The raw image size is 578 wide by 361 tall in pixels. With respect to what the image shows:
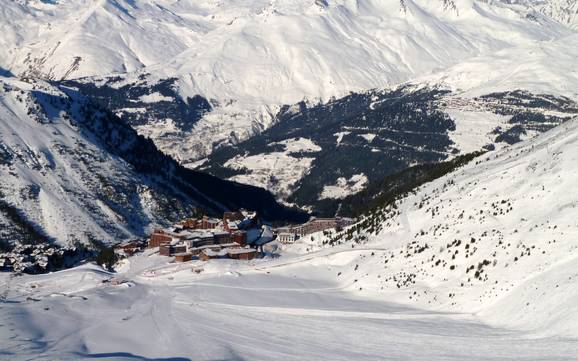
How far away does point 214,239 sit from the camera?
13912 centimetres

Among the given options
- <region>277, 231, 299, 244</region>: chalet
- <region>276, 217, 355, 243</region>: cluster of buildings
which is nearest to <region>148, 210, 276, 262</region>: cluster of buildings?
<region>277, 231, 299, 244</region>: chalet

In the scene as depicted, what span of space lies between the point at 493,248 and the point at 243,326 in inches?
1001

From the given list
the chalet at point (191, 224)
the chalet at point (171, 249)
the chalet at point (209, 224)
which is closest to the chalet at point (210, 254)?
the chalet at point (171, 249)

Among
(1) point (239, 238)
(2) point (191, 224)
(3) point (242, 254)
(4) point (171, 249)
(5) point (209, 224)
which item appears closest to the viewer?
(3) point (242, 254)

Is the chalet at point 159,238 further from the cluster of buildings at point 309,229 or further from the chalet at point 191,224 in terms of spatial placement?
the cluster of buildings at point 309,229

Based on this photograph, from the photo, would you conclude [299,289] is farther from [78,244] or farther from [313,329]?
[78,244]

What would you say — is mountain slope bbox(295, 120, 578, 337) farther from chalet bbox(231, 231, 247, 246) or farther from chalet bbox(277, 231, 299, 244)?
chalet bbox(277, 231, 299, 244)

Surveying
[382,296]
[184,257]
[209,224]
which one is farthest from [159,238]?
[382,296]

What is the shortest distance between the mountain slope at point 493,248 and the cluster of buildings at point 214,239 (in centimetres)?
2472

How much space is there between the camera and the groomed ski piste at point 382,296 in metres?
48.3

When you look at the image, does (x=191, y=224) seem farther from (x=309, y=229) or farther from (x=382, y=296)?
(x=382, y=296)

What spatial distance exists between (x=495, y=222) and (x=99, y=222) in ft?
417

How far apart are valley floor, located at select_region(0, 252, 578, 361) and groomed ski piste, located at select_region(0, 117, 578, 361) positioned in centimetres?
Answer: 16

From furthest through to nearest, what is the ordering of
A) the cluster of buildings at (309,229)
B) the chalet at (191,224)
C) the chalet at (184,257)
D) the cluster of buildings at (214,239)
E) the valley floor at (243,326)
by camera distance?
the chalet at (191,224) < the cluster of buildings at (309,229) < the cluster of buildings at (214,239) < the chalet at (184,257) < the valley floor at (243,326)
